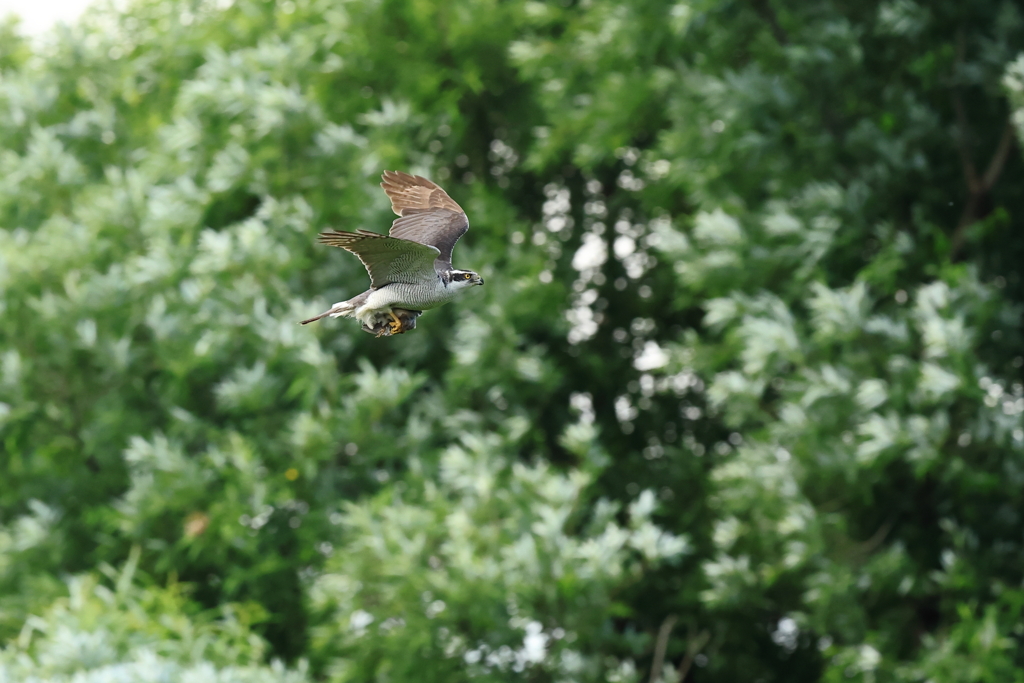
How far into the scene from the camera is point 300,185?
10547mm

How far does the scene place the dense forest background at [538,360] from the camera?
8594mm

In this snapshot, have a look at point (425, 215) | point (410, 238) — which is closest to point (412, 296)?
point (410, 238)

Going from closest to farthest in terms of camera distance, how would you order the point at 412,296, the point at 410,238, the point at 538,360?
the point at 412,296, the point at 410,238, the point at 538,360

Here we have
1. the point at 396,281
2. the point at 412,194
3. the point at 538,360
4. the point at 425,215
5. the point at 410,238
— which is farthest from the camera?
the point at 538,360

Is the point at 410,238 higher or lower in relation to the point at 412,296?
lower

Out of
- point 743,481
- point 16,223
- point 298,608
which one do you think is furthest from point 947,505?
point 16,223

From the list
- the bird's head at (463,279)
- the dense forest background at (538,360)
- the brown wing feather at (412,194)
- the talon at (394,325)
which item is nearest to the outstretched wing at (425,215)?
the brown wing feather at (412,194)

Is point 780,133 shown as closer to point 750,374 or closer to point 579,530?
point 750,374

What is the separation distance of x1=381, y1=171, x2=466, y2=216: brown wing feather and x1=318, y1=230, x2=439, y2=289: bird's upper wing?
101 cm

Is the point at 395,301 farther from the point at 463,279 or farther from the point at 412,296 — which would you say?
the point at 463,279

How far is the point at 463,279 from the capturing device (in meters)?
3.43

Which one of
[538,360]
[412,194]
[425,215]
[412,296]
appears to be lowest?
[538,360]

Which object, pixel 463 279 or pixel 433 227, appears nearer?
pixel 463 279

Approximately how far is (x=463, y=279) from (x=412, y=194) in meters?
1.35
